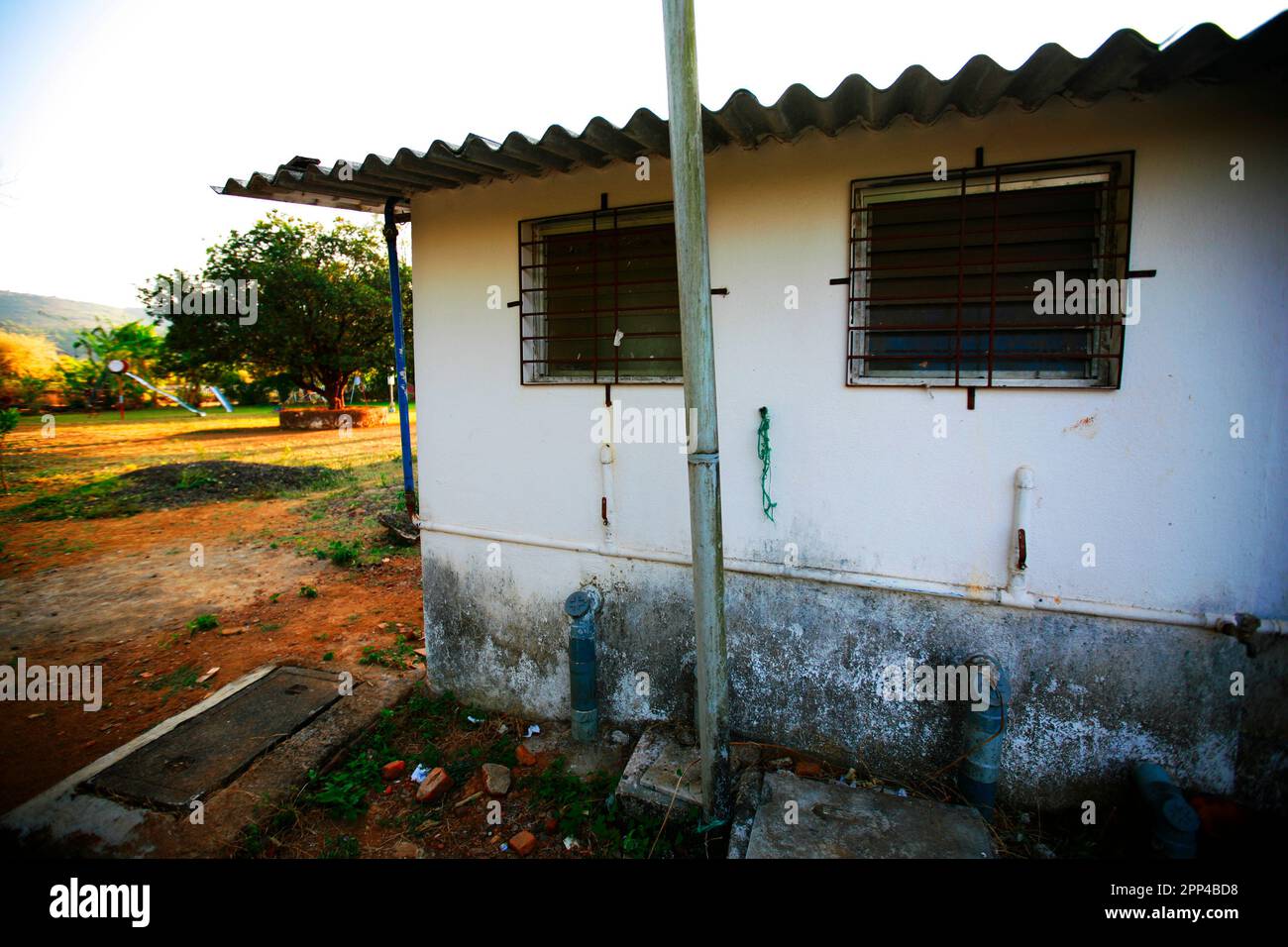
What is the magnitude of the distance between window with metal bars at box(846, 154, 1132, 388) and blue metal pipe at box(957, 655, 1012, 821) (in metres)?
1.63

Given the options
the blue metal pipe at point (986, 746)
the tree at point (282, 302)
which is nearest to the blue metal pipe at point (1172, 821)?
the blue metal pipe at point (986, 746)

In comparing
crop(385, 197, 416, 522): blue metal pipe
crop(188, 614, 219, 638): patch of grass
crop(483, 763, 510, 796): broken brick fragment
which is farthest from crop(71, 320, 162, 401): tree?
crop(483, 763, 510, 796): broken brick fragment

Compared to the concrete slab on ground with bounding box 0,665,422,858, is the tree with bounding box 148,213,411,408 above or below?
above

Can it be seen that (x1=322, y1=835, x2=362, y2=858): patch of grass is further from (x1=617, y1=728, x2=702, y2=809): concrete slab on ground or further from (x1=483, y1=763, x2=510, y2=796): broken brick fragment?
(x1=617, y1=728, x2=702, y2=809): concrete slab on ground

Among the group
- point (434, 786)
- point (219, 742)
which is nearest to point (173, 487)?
point (219, 742)

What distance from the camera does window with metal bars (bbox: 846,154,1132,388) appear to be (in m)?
3.15

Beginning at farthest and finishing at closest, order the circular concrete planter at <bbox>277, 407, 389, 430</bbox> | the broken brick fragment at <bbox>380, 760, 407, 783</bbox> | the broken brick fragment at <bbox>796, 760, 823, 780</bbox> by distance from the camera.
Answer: the circular concrete planter at <bbox>277, 407, 389, 430</bbox> < the broken brick fragment at <bbox>380, 760, 407, 783</bbox> < the broken brick fragment at <bbox>796, 760, 823, 780</bbox>

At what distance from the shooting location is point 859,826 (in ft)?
10.3

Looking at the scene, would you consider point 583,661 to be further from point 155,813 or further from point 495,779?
point 155,813

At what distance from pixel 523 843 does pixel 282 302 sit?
20128mm
